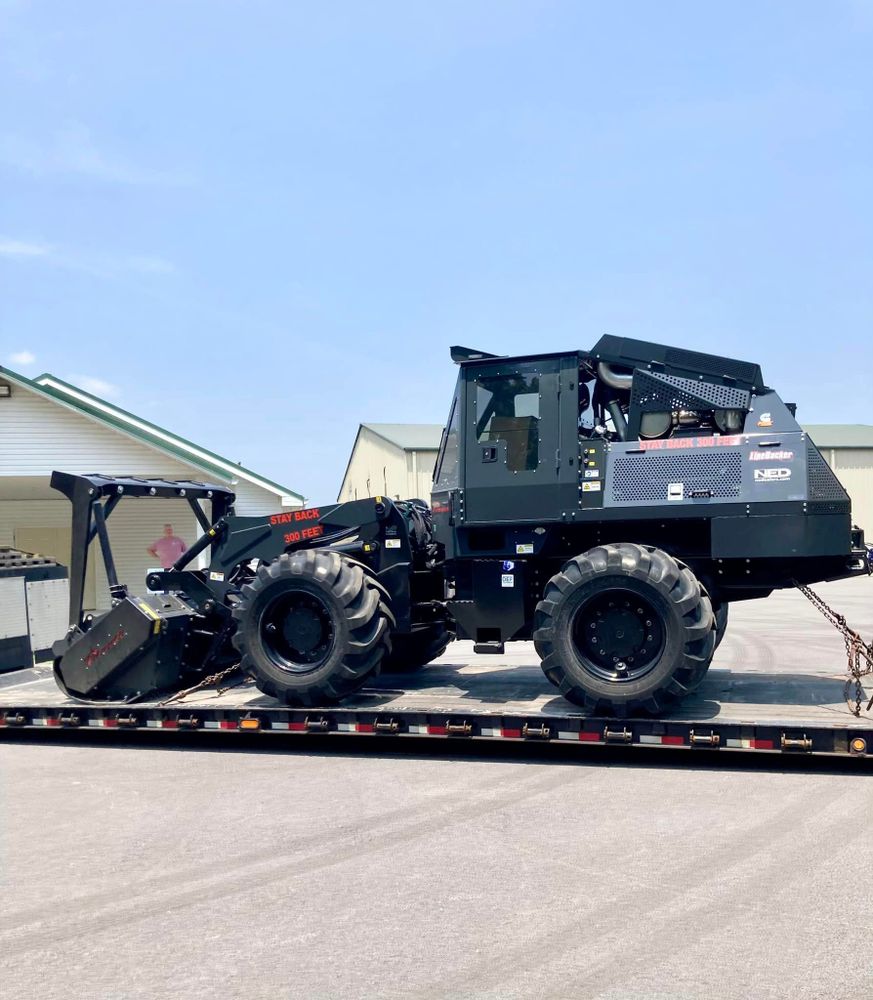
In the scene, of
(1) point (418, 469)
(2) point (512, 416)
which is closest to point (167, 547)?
(2) point (512, 416)

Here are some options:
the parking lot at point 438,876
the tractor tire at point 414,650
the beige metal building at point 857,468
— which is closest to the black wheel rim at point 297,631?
the parking lot at point 438,876

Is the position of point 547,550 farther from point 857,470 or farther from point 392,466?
point 857,470

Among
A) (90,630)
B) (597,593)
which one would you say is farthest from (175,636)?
(597,593)

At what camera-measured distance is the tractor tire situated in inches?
420

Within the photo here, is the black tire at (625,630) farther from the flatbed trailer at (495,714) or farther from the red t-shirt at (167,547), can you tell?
the red t-shirt at (167,547)

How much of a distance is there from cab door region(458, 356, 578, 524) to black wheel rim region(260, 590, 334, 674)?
4.93 feet

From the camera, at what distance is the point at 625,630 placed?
781 centimetres

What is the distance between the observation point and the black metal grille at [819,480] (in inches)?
→ 301

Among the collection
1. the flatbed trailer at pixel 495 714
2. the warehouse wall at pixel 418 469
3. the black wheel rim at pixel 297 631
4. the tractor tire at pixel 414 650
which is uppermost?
the warehouse wall at pixel 418 469

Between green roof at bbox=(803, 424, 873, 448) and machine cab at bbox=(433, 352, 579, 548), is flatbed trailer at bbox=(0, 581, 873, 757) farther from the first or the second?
green roof at bbox=(803, 424, 873, 448)

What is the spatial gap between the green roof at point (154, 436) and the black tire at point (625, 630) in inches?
566

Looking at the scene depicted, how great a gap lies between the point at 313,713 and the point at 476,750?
4.55 feet

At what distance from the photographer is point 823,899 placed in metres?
4.93

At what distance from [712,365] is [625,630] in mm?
2296
